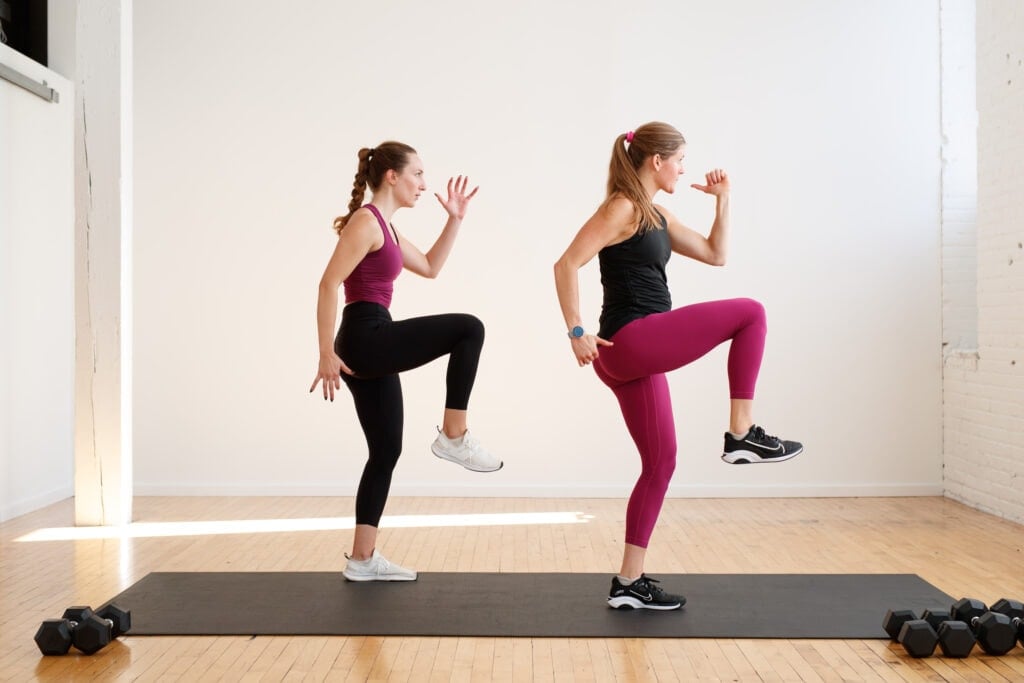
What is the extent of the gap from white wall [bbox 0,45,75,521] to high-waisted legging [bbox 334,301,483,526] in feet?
8.65

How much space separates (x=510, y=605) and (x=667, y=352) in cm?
102

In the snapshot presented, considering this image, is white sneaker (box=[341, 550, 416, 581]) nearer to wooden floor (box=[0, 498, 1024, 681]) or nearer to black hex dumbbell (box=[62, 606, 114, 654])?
wooden floor (box=[0, 498, 1024, 681])

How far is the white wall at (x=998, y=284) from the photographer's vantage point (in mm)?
5473

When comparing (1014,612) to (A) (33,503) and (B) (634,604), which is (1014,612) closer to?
(B) (634,604)

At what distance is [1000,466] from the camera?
568cm

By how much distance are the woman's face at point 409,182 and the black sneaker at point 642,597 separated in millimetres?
1557

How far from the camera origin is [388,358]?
12.1 feet

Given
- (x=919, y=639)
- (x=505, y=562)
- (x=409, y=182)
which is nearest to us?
(x=919, y=639)

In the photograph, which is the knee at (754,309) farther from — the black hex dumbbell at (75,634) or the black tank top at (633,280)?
the black hex dumbbell at (75,634)

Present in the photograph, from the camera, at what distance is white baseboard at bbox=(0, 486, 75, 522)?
→ 18.1 feet

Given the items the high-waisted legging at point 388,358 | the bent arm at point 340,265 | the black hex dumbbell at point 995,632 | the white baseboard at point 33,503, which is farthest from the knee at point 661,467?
the white baseboard at point 33,503

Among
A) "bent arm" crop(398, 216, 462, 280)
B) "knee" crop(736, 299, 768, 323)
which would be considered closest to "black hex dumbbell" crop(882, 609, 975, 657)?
"knee" crop(736, 299, 768, 323)

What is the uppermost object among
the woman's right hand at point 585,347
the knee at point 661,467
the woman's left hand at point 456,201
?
the woman's left hand at point 456,201

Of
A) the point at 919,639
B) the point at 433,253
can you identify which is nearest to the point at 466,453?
the point at 433,253
